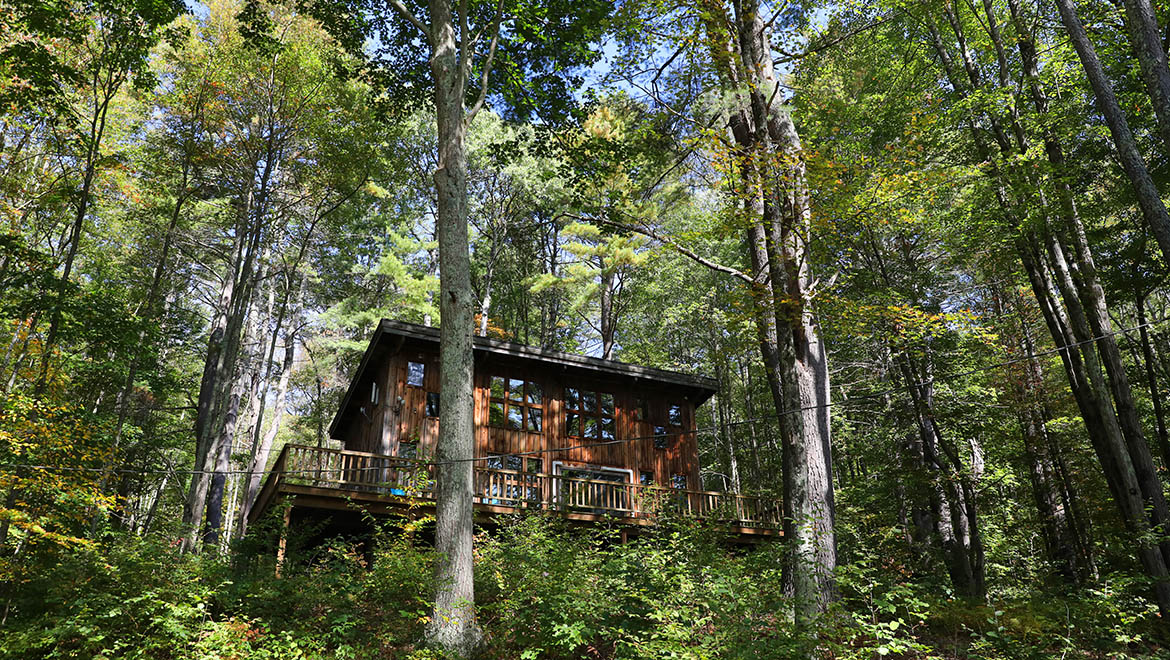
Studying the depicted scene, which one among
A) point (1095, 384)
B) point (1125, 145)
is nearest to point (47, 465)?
point (1125, 145)

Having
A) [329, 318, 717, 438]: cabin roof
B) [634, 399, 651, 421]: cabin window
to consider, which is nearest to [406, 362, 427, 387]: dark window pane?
[329, 318, 717, 438]: cabin roof

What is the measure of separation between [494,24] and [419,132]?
41.4 feet

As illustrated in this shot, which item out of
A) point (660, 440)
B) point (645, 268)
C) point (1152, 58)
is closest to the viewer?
point (1152, 58)

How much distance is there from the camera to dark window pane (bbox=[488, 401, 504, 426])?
16.4m

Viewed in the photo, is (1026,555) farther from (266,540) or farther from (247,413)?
(247,413)

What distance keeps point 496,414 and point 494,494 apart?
3114mm

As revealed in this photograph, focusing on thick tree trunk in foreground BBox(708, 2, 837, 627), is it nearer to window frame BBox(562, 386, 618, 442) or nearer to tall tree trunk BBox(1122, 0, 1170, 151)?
tall tree trunk BBox(1122, 0, 1170, 151)

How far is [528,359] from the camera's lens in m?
16.5

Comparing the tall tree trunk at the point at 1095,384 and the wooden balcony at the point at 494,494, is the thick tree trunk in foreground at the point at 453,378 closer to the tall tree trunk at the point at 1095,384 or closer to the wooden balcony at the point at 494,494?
the wooden balcony at the point at 494,494

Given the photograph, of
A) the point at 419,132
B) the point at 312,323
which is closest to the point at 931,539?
the point at 419,132

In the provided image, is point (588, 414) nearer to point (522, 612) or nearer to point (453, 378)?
point (453, 378)

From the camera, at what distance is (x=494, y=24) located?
10.2 m

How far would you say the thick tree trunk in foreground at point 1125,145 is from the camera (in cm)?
646

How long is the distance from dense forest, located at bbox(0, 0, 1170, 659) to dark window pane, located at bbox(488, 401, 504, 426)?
423 cm
